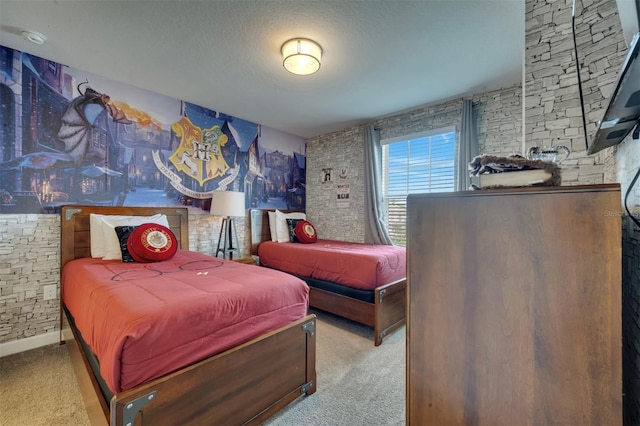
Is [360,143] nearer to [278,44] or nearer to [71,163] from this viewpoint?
[278,44]

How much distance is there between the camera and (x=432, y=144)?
140 inches

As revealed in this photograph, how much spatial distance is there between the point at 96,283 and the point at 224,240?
1.99 meters

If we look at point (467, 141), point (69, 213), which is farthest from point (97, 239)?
point (467, 141)

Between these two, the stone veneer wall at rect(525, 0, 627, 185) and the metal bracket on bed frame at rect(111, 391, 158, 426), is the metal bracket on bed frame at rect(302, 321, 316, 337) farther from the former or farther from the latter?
the stone veneer wall at rect(525, 0, 627, 185)

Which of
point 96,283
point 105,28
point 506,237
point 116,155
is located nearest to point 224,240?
Result: point 116,155

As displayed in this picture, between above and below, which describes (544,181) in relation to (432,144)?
below

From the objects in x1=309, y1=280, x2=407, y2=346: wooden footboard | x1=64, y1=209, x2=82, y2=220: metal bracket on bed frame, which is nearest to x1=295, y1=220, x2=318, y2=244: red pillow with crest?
x1=309, y1=280, x2=407, y2=346: wooden footboard

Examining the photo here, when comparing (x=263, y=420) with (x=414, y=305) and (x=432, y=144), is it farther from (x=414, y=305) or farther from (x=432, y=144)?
(x=432, y=144)

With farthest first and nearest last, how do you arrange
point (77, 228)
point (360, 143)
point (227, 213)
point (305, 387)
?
1. point (360, 143)
2. point (227, 213)
3. point (77, 228)
4. point (305, 387)

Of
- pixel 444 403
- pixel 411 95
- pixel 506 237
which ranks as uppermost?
pixel 411 95

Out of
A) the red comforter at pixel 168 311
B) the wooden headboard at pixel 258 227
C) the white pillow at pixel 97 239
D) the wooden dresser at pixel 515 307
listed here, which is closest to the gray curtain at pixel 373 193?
the wooden headboard at pixel 258 227

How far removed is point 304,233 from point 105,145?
2492mm

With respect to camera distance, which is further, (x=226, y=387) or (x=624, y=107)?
(x=226, y=387)

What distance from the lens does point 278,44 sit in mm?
2180
